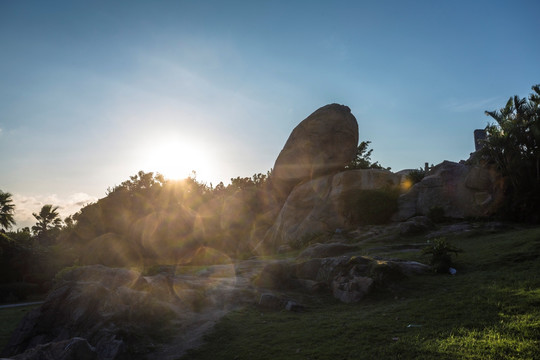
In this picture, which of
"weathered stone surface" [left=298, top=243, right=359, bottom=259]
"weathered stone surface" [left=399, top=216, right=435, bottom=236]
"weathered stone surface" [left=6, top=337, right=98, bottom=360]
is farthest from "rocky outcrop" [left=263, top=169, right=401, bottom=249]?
"weathered stone surface" [left=6, top=337, right=98, bottom=360]

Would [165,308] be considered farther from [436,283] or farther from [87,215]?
[87,215]

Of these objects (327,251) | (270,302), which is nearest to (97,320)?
(270,302)

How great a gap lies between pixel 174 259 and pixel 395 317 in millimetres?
36237

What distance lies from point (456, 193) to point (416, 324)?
85.8 feet

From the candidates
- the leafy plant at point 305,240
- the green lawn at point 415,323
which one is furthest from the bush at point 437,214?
the green lawn at point 415,323

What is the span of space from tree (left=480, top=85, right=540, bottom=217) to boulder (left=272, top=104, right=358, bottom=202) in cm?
1475

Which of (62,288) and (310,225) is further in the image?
(310,225)

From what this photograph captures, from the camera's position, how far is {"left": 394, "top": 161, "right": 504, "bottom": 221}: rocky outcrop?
2822cm

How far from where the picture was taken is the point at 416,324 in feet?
26.6

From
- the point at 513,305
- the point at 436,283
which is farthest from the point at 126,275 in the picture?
the point at 513,305

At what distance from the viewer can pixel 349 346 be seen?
7.32 metres

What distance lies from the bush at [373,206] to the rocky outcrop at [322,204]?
1.23 metres

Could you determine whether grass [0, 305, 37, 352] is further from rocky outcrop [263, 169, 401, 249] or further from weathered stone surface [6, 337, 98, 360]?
rocky outcrop [263, 169, 401, 249]

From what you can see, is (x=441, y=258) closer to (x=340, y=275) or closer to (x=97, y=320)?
(x=340, y=275)
